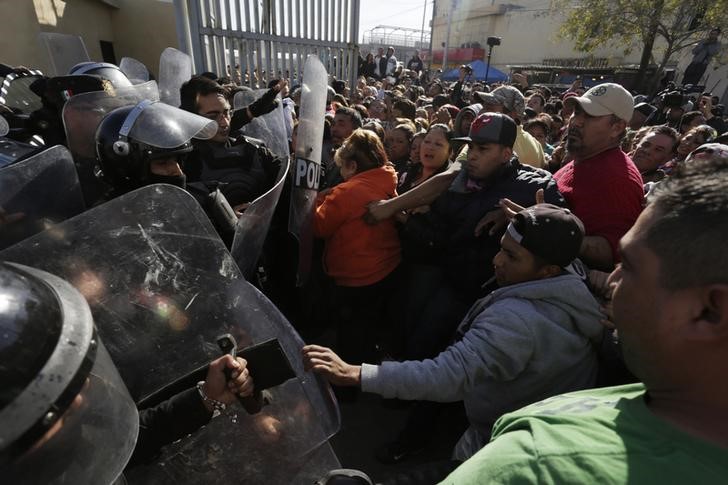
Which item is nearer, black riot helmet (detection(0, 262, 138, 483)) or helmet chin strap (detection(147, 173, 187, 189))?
black riot helmet (detection(0, 262, 138, 483))

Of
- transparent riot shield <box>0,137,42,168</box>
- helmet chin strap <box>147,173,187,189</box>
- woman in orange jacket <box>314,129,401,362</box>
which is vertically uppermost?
helmet chin strap <box>147,173,187,189</box>

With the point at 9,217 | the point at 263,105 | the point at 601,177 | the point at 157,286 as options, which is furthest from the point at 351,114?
the point at 157,286

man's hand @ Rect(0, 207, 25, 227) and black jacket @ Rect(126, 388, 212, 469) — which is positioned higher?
man's hand @ Rect(0, 207, 25, 227)

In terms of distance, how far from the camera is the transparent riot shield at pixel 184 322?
1.12m

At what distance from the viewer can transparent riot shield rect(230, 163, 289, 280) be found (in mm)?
1551

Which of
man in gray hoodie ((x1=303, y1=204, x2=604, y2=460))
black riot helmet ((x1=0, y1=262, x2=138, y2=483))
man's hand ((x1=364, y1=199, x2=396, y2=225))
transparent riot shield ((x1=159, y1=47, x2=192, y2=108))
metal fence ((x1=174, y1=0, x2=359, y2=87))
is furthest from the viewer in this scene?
metal fence ((x1=174, y1=0, x2=359, y2=87))

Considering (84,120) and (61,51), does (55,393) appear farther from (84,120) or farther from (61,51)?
(61,51)

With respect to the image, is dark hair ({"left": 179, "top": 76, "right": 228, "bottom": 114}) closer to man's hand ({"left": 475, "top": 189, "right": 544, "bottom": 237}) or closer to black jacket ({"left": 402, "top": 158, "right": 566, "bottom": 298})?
black jacket ({"left": 402, "top": 158, "right": 566, "bottom": 298})

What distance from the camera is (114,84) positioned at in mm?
3453

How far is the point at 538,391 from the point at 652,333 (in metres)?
0.93

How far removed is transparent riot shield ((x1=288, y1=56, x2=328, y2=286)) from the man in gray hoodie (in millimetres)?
1263

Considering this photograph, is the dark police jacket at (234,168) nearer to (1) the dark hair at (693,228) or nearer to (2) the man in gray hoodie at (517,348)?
(2) the man in gray hoodie at (517,348)

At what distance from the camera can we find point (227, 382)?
1129mm

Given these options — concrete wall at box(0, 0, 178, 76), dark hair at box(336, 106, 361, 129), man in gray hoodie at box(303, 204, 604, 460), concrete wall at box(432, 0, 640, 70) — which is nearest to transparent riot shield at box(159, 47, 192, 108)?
dark hair at box(336, 106, 361, 129)
